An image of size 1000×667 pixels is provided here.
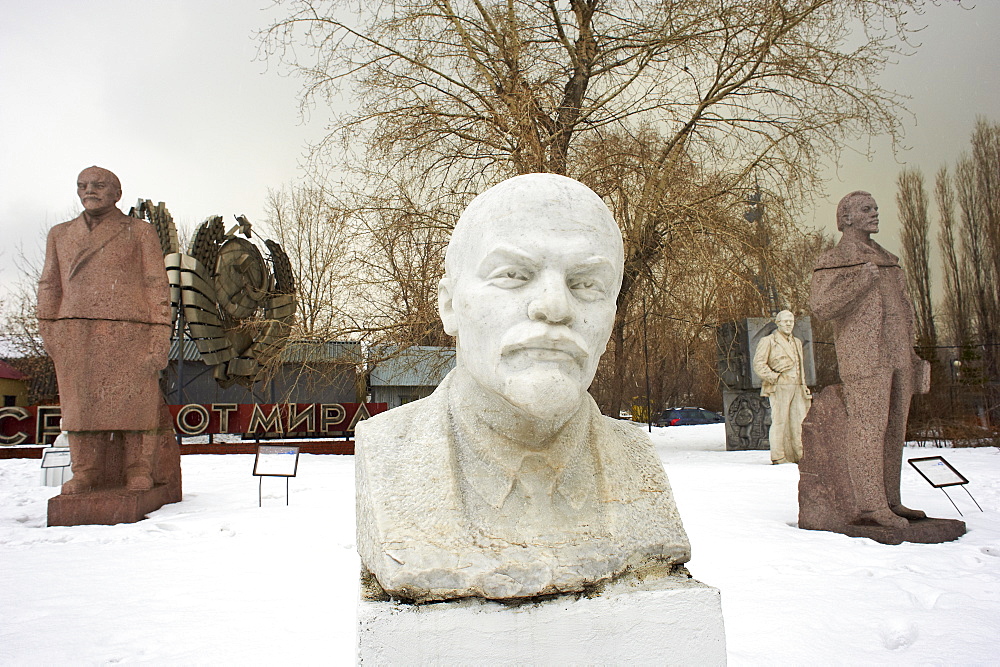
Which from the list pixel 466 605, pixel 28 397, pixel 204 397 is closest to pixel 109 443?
pixel 466 605

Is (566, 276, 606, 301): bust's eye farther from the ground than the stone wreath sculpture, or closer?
closer

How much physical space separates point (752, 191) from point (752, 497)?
5027 mm

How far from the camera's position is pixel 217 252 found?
13750mm

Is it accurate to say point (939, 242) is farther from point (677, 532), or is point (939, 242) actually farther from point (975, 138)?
point (677, 532)

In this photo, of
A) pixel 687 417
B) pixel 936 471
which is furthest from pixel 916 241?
pixel 936 471

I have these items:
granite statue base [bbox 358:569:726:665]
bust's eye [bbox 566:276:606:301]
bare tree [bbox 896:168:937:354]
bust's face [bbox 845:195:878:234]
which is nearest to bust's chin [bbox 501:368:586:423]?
bust's eye [bbox 566:276:606:301]

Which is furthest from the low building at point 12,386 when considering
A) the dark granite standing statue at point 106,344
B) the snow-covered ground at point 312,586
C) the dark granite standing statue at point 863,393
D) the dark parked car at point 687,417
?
the dark granite standing statue at point 863,393

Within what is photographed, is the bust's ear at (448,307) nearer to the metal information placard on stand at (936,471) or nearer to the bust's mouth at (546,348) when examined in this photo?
the bust's mouth at (546,348)

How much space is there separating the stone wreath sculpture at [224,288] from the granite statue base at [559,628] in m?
10.7

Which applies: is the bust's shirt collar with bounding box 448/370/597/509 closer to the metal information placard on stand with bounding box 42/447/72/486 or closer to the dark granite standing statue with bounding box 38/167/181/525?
the dark granite standing statue with bounding box 38/167/181/525

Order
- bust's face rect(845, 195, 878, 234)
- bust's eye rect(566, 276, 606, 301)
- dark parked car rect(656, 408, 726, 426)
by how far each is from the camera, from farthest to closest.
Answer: dark parked car rect(656, 408, 726, 426) → bust's face rect(845, 195, 878, 234) → bust's eye rect(566, 276, 606, 301)

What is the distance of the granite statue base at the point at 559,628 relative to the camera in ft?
5.66

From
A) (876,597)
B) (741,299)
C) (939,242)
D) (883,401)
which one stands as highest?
(939,242)

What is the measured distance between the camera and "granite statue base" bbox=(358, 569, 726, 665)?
1727 mm
